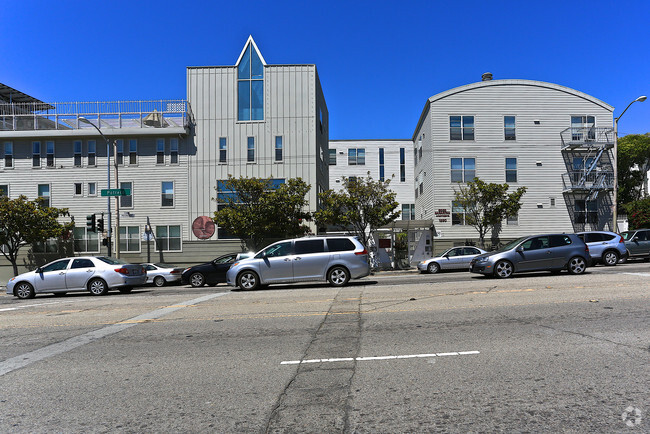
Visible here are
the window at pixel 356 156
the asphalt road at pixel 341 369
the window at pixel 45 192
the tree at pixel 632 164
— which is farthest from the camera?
the tree at pixel 632 164

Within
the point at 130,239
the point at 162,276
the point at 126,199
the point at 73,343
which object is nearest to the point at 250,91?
the point at 126,199

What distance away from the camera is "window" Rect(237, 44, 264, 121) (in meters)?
30.1

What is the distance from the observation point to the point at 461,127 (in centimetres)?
3231

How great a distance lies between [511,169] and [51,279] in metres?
28.4

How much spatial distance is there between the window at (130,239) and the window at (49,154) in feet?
22.4

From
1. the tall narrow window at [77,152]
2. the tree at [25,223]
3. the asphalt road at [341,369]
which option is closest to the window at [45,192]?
the tree at [25,223]

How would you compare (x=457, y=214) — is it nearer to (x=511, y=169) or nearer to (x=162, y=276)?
(x=511, y=169)

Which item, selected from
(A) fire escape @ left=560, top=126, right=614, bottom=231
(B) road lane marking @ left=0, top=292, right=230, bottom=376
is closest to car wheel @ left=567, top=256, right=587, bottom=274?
(B) road lane marking @ left=0, top=292, right=230, bottom=376

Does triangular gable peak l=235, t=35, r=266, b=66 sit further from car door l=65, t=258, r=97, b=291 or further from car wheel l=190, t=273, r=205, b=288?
car door l=65, t=258, r=97, b=291

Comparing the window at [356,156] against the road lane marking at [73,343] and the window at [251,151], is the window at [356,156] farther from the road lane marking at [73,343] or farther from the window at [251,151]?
the road lane marking at [73,343]

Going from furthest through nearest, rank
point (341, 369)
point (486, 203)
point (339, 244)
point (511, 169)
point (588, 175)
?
point (511, 169), point (588, 175), point (486, 203), point (339, 244), point (341, 369)

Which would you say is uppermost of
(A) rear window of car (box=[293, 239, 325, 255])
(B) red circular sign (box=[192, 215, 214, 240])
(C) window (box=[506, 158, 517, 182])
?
(C) window (box=[506, 158, 517, 182])

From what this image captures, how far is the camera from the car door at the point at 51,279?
630 inches

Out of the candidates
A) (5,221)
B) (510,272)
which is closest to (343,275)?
(510,272)
